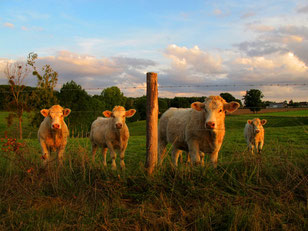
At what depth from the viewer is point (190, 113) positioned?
7.46 m

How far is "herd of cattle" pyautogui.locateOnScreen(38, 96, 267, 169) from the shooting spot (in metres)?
6.35

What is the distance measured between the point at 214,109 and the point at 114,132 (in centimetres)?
423

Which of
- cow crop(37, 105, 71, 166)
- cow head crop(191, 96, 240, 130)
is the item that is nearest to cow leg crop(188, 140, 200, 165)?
cow head crop(191, 96, 240, 130)

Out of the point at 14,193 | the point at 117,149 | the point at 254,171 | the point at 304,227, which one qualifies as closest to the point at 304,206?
the point at 304,227

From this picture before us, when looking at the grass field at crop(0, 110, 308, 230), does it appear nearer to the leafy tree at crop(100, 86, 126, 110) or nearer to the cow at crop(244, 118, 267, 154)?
the cow at crop(244, 118, 267, 154)

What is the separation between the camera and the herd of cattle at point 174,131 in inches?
250

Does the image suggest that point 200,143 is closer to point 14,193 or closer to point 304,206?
point 304,206

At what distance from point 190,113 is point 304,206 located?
3864 mm

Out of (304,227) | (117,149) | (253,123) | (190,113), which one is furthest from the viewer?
(253,123)

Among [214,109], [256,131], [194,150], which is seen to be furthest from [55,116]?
[256,131]

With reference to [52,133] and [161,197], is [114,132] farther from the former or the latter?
[161,197]

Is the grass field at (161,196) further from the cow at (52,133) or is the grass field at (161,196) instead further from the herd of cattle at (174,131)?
the cow at (52,133)

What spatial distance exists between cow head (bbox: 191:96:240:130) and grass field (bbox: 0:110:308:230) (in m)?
0.90

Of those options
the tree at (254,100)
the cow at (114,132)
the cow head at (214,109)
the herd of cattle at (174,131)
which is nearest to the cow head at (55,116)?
the herd of cattle at (174,131)
